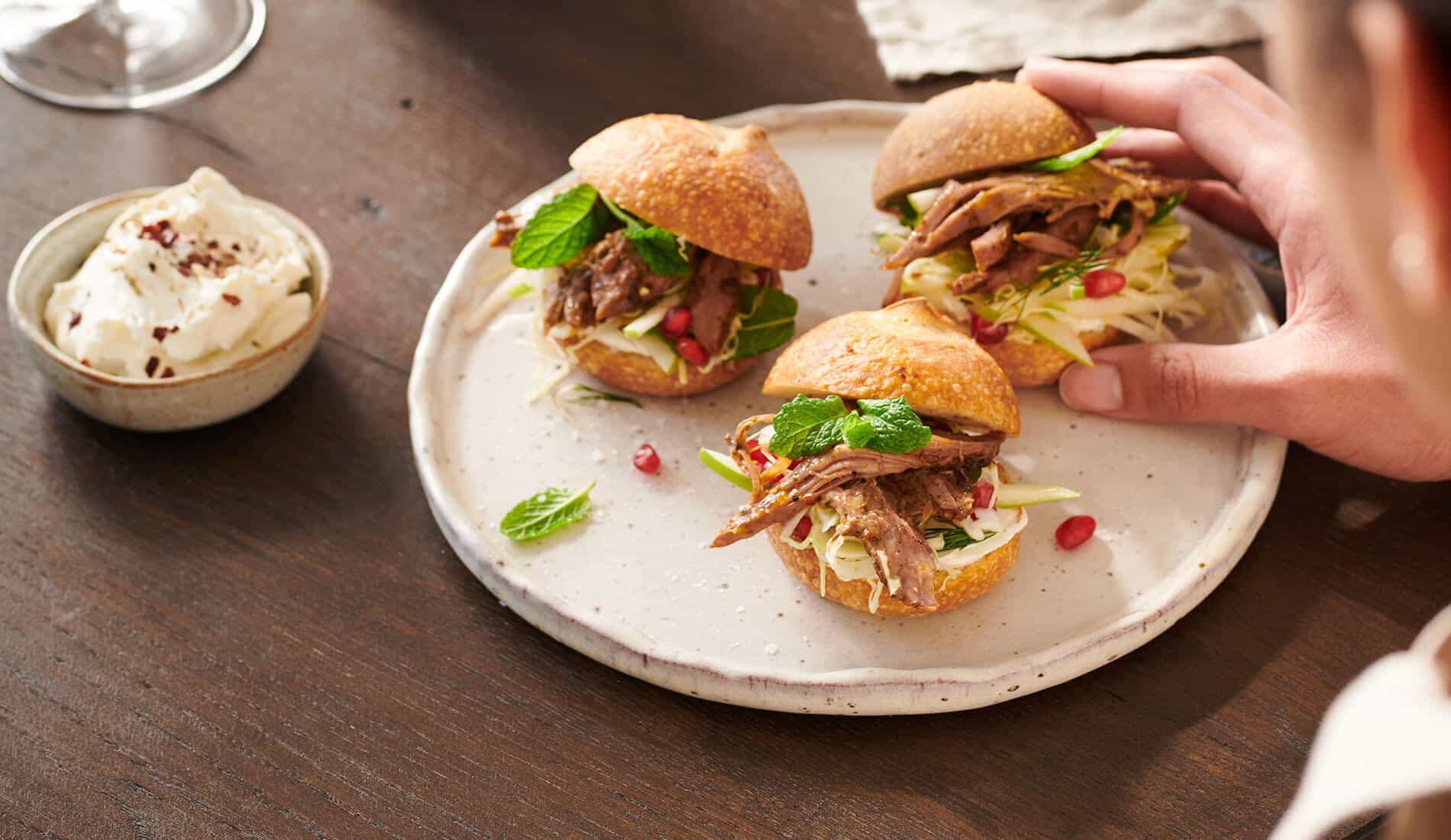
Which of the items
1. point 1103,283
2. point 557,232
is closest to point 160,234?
point 557,232

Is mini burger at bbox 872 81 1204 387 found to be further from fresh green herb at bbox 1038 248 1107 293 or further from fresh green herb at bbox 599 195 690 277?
fresh green herb at bbox 599 195 690 277

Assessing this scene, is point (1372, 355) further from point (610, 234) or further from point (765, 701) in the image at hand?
point (610, 234)

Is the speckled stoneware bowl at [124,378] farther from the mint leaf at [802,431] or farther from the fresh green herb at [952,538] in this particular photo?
the fresh green herb at [952,538]

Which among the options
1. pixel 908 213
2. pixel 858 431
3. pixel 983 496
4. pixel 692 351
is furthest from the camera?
pixel 908 213

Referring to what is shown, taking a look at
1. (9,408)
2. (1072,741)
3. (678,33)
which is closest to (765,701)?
(1072,741)

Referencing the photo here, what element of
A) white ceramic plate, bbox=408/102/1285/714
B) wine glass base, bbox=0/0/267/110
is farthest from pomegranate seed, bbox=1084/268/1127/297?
wine glass base, bbox=0/0/267/110

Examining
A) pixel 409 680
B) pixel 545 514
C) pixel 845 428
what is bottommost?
pixel 409 680

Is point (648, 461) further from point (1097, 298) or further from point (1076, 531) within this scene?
point (1097, 298)
